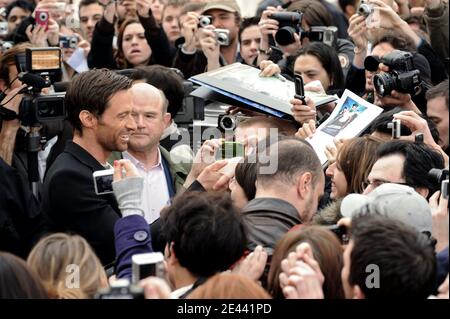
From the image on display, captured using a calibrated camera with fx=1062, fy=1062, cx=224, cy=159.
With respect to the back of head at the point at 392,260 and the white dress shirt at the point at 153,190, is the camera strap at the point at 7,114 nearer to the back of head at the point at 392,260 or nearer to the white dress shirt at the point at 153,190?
the white dress shirt at the point at 153,190

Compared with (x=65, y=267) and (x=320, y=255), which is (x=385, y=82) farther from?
(x=65, y=267)

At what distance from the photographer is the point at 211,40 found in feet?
26.1

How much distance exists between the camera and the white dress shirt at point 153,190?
552 centimetres

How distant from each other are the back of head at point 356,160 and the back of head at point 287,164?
1.50ft

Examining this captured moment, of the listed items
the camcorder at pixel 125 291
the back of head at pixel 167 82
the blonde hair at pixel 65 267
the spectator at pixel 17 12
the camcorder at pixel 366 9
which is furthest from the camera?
the spectator at pixel 17 12

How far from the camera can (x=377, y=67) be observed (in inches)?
244

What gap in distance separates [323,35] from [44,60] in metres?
2.34

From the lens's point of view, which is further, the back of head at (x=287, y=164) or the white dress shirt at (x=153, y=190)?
the white dress shirt at (x=153, y=190)

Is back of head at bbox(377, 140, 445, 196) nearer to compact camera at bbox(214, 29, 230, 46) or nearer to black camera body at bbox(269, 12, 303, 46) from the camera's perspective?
black camera body at bbox(269, 12, 303, 46)

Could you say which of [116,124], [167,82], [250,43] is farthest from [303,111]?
[250,43]

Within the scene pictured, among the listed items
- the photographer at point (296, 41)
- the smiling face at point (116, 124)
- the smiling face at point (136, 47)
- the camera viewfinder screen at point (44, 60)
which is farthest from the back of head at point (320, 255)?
the smiling face at point (136, 47)

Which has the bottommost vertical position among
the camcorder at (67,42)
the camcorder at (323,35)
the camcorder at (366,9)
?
the camcorder at (67,42)
